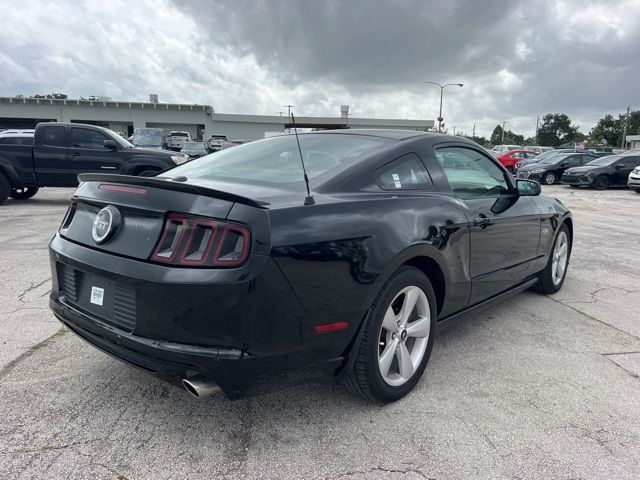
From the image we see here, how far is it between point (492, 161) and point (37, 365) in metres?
3.66

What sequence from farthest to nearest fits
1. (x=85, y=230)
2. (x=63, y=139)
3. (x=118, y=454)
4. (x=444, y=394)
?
(x=63, y=139) < (x=444, y=394) < (x=85, y=230) < (x=118, y=454)

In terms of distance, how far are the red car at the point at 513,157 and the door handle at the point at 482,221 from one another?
24211mm

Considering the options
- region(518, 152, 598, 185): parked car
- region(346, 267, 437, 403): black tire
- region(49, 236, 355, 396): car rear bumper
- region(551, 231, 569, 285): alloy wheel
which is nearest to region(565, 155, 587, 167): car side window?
region(518, 152, 598, 185): parked car

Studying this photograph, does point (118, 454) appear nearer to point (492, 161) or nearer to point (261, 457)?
point (261, 457)

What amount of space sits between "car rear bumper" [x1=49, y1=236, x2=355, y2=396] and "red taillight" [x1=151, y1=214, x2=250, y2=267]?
46 millimetres

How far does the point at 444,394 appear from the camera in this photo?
2.82 m

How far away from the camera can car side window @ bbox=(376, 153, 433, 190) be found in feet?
9.22

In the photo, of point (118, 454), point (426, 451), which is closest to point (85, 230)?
point (118, 454)

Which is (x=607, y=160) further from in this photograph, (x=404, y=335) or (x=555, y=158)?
(x=404, y=335)

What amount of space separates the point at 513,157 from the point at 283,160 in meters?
26.2

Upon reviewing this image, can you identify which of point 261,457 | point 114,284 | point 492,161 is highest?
point 492,161

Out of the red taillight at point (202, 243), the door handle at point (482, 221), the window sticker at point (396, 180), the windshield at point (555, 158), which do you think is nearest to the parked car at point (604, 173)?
the windshield at point (555, 158)

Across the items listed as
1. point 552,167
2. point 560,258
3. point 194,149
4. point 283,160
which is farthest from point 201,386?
point 194,149

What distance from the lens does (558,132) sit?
95.9 m
